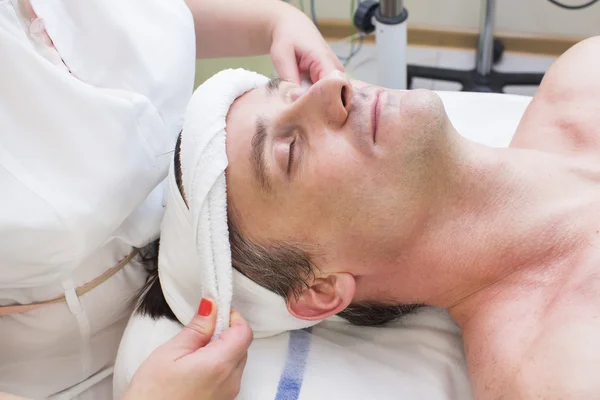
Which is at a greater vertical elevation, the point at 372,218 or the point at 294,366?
the point at 372,218

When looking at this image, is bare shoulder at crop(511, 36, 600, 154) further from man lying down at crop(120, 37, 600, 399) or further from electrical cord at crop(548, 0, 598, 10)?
electrical cord at crop(548, 0, 598, 10)

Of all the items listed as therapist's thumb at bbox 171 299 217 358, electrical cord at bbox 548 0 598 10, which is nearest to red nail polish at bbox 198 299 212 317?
therapist's thumb at bbox 171 299 217 358

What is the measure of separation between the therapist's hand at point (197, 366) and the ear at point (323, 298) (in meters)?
0.12

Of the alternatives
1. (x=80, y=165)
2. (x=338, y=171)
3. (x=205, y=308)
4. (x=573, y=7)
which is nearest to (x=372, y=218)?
(x=338, y=171)

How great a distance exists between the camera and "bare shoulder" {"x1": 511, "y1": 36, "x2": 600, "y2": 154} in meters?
A: 1.18

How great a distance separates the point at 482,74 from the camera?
2414 mm

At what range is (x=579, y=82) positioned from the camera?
1243 millimetres

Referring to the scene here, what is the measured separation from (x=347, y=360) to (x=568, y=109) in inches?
26.2

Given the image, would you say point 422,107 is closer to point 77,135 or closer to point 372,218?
point 372,218

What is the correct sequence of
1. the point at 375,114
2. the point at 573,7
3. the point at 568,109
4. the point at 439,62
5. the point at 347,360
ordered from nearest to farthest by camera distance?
the point at 375,114 → the point at 347,360 → the point at 568,109 → the point at 573,7 → the point at 439,62

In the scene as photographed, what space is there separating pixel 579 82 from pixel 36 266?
1.08m

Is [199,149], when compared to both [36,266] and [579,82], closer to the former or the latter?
[36,266]

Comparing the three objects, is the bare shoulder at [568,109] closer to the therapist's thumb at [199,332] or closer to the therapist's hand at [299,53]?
the therapist's hand at [299,53]

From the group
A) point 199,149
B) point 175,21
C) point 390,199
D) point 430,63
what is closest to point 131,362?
point 199,149
